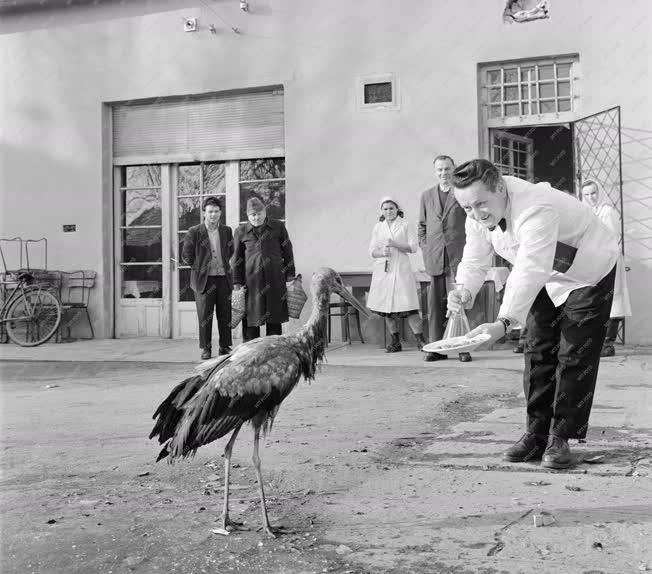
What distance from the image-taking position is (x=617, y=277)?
939 centimetres

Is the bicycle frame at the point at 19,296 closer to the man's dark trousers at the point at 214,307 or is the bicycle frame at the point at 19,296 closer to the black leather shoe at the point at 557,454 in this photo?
the man's dark trousers at the point at 214,307

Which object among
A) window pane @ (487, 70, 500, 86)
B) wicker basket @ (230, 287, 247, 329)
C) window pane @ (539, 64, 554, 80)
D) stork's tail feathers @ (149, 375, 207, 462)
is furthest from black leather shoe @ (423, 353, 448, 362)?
stork's tail feathers @ (149, 375, 207, 462)

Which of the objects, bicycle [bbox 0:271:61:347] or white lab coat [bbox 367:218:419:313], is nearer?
white lab coat [bbox 367:218:419:313]

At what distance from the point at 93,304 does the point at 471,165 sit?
34.8ft

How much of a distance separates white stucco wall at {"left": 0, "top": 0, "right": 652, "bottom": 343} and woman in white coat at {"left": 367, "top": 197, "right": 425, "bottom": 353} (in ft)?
4.91

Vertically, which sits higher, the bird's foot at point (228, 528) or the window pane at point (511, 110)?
the window pane at point (511, 110)

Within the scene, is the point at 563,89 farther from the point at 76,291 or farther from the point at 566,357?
the point at 76,291

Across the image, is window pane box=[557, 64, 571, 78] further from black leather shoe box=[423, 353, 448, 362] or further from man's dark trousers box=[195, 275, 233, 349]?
man's dark trousers box=[195, 275, 233, 349]

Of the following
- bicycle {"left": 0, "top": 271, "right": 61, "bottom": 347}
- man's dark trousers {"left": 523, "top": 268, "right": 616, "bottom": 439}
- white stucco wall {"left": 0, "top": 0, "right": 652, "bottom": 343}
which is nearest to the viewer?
man's dark trousers {"left": 523, "top": 268, "right": 616, "bottom": 439}

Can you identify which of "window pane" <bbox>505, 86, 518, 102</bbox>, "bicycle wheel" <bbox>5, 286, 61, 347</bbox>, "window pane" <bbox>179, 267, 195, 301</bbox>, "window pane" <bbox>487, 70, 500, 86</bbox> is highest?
"window pane" <bbox>487, 70, 500, 86</bbox>

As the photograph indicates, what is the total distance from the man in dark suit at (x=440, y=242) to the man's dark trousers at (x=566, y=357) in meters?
4.66

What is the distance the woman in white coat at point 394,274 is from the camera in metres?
10.2

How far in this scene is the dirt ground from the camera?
10.7 ft

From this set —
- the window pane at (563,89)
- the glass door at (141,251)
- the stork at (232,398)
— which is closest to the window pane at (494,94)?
the window pane at (563,89)
